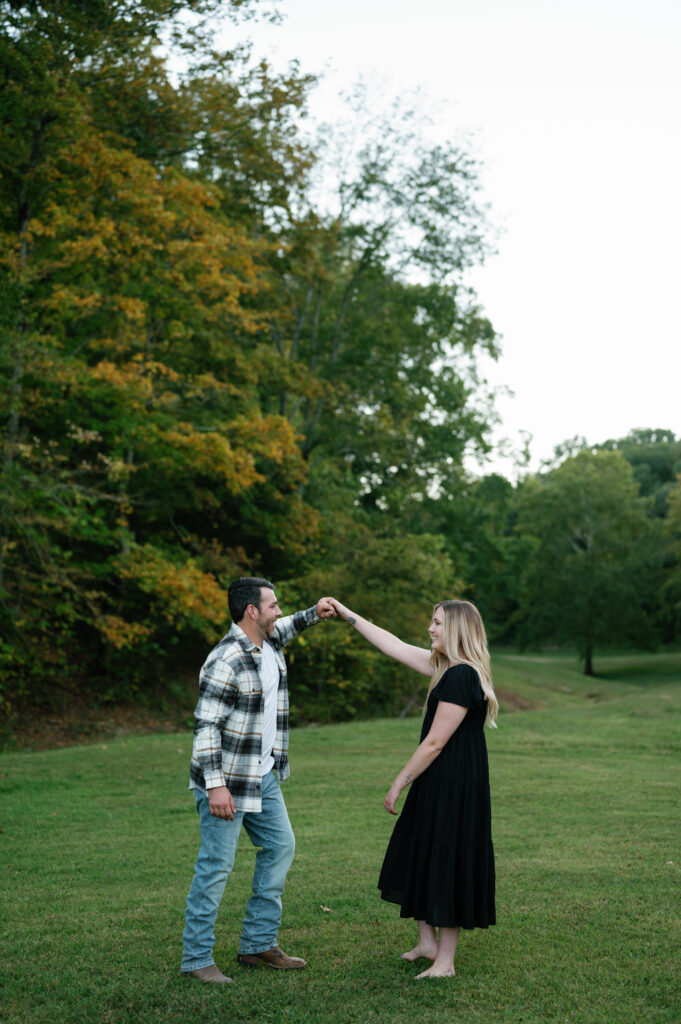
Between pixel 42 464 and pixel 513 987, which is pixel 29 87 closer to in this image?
pixel 42 464

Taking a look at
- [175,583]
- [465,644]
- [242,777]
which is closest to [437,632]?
[465,644]

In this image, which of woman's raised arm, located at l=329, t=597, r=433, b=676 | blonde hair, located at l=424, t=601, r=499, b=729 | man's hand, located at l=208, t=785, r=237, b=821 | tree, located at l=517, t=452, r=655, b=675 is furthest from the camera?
tree, located at l=517, t=452, r=655, b=675

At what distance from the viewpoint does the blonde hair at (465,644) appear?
4844 millimetres

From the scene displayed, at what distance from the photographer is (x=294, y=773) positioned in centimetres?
1179

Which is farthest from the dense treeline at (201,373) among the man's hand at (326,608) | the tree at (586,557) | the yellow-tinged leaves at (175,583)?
the tree at (586,557)

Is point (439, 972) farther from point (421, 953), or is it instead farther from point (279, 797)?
point (279, 797)

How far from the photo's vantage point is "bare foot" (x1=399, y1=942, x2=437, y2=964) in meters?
4.99

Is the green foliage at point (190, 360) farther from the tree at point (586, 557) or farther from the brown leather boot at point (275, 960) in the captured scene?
the tree at point (586, 557)

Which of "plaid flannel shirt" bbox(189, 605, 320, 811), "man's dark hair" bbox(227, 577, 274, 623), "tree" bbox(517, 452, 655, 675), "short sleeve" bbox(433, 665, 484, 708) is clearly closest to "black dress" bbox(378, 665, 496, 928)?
"short sleeve" bbox(433, 665, 484, 708)

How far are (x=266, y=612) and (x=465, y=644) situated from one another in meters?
1.04

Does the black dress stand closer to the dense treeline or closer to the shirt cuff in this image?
the shirt cuff

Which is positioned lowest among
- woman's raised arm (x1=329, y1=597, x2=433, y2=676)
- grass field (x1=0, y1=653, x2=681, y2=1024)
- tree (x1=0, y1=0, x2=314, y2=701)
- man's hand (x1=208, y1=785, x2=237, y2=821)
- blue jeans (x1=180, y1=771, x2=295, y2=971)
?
grass field (x1=0, y1=653, x2=681, y2=1024)

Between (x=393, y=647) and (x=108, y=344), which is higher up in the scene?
(x=108, y=344)

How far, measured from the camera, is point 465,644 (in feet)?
16.0
